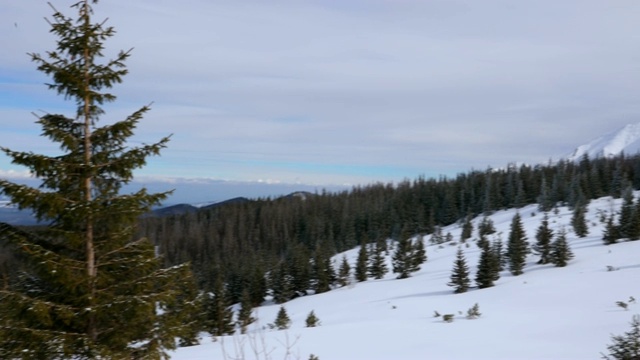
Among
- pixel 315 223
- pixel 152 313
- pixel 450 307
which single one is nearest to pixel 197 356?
pixel 152 313

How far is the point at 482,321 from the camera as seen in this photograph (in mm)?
13680

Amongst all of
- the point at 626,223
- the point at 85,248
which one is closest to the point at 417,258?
the point at 626,223

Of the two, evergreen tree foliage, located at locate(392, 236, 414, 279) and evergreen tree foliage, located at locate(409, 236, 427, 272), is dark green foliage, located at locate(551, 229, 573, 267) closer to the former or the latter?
evergreen tree foliage, located at locate(392, 236, 414, 279)

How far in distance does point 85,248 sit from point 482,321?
11159mm

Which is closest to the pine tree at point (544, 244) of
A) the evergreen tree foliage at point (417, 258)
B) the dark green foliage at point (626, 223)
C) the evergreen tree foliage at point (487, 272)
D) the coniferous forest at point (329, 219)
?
the evergreen tree foliage at point (487, 272)

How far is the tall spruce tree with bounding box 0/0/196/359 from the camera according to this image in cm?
661

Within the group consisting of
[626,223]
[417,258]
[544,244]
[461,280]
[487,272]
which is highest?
[626,223]

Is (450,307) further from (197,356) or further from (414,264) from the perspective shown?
(414,264)

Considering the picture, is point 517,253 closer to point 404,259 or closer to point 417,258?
point 404,259

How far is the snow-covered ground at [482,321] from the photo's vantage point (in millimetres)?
9812

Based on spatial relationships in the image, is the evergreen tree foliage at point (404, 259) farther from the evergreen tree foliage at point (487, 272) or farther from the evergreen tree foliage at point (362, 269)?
the evergreen tree foliage at point (487, 272)

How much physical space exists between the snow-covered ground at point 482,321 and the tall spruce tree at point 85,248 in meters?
1.83

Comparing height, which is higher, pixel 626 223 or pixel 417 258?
pixel 626 223

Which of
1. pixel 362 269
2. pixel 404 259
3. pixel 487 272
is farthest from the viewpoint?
pixel 362 269
